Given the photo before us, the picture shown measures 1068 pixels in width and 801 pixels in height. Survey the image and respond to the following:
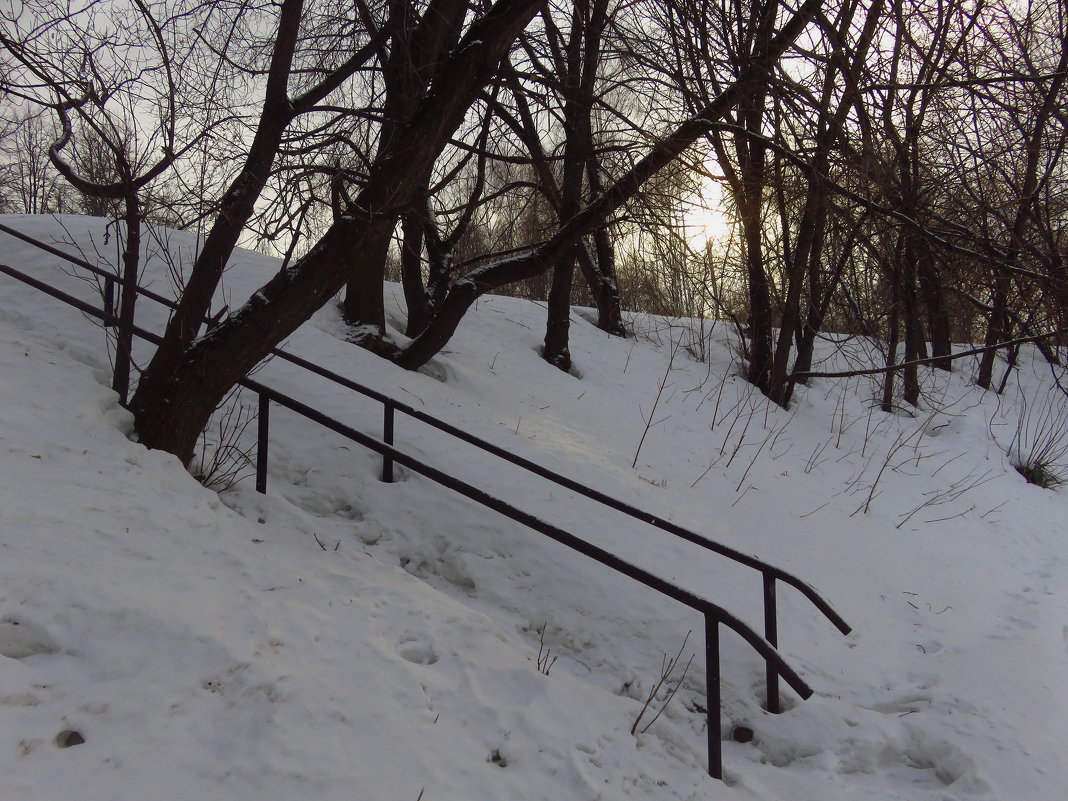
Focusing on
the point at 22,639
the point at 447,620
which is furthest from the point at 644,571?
the point at 22,639

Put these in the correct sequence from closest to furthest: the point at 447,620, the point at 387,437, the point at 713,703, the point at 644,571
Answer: the point at 713,703 < the point at 644,571 < the point at 447,620 < the point at 387,437

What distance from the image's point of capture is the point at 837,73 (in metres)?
5.36

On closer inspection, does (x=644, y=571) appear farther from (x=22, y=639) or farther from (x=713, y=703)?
(x=22, y=639)

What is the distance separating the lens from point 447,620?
3324 mm

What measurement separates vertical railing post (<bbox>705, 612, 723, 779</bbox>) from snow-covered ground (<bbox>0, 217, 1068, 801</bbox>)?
0.09m

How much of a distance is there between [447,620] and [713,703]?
1.26m

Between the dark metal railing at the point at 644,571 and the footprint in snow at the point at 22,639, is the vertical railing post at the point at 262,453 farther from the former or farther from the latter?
the footprint in snow at the point at 22,639

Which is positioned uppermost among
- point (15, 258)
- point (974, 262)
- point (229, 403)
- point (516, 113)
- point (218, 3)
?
point (516, 113)

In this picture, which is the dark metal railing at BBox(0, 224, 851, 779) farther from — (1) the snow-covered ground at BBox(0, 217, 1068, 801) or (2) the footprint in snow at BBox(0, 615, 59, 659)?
(2) the footprint in snow at BBox(0, 615, 59, 659)

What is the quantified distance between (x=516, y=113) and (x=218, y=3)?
13.4ft

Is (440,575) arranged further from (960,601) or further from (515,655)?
(960,601)

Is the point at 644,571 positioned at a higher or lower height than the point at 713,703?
higher

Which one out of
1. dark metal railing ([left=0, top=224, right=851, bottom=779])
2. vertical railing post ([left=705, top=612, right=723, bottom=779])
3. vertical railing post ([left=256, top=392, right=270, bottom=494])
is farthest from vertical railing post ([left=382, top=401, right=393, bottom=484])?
vertical railing post ([left=705, top=612, right=723, bottom=779])

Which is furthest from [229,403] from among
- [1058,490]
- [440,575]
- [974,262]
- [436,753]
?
[1058,490]
